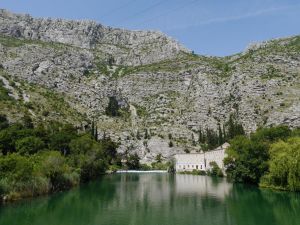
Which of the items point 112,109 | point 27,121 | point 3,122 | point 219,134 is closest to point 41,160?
point 3,122

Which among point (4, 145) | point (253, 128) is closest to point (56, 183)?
point (4, 145)

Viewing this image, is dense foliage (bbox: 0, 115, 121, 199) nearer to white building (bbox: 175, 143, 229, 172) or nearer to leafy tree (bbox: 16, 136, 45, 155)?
leafy tree (bbox: 16, 136, 45, 155)

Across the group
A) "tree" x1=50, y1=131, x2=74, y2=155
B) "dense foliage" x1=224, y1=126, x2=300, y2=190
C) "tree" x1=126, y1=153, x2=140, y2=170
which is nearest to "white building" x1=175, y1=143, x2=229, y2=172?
"tree" x1=126, y1=153, x2=140, y2=170

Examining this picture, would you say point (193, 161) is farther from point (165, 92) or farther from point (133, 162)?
point (165, 92)

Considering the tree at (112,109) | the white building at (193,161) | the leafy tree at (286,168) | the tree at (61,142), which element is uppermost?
the tree at (112,109)

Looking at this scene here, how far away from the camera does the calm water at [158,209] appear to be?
130ft

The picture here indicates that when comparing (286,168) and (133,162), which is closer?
(286,168)

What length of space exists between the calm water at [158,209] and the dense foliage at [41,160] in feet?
9.75

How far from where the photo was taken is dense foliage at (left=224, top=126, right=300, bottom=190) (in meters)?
58.8

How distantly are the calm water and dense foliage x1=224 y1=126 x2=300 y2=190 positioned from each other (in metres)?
3.30

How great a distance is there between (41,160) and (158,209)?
2556 centimetres

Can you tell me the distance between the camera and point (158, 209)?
1873 inches

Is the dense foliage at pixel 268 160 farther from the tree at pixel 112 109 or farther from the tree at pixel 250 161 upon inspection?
the tree at pixel 112 109

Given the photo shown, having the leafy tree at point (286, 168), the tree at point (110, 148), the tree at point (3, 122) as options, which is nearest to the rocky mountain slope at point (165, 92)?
the tree at point (110, 148)
